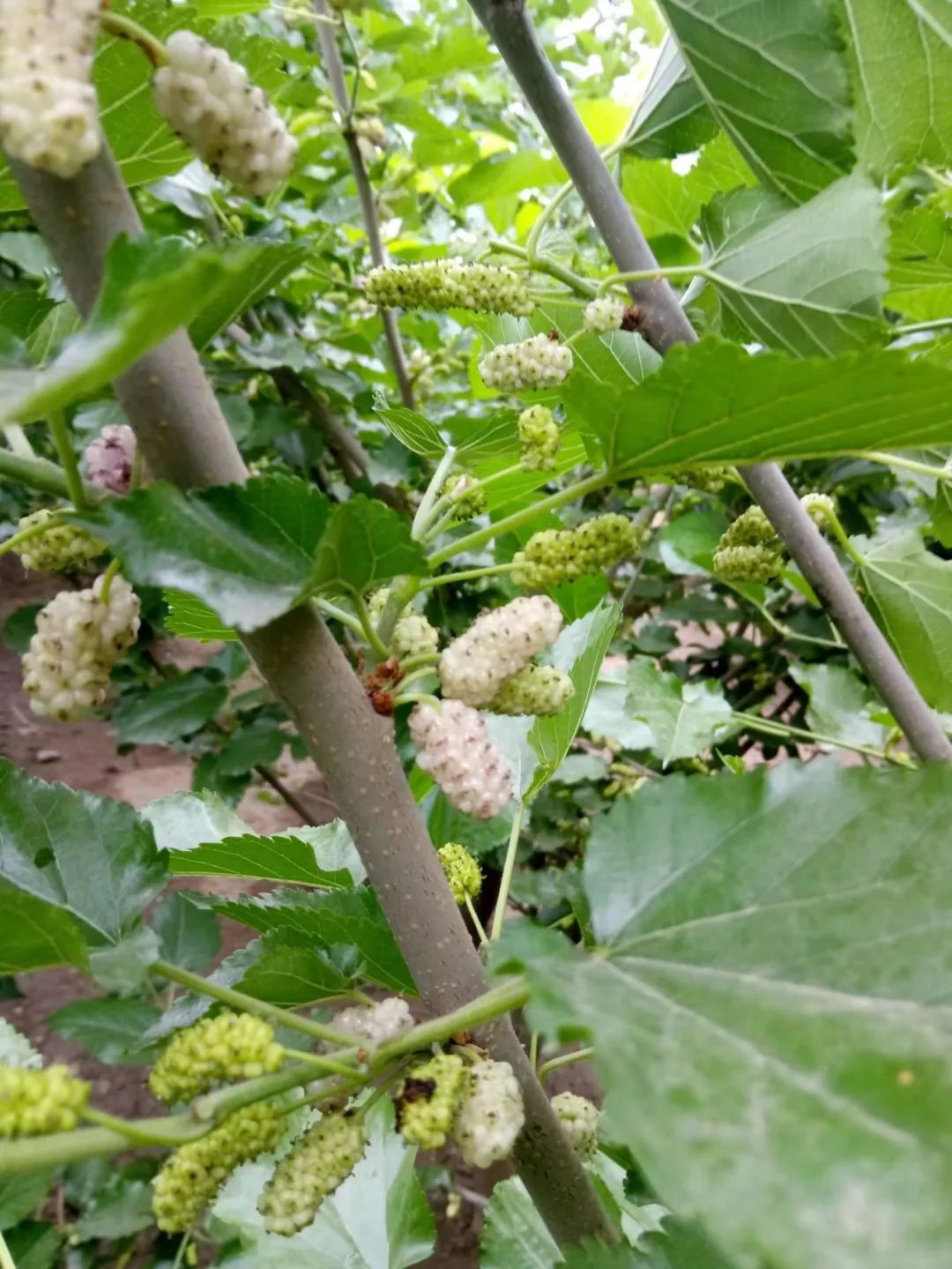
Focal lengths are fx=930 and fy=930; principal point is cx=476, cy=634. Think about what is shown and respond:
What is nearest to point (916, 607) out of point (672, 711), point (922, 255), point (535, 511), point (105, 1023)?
point (922, 255)

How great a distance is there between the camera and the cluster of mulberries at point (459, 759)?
36cm

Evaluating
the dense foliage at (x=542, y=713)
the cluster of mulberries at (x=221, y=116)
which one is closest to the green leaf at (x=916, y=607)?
the dense foliage at (x=542, y=713)

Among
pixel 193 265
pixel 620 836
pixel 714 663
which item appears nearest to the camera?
pixel 193 265

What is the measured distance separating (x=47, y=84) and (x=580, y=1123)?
20.7 inches

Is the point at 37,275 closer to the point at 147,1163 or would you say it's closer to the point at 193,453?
the point at 193,453

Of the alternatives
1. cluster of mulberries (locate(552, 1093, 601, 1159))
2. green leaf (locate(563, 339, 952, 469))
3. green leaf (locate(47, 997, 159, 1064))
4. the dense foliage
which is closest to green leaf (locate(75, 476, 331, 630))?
the dense foliage

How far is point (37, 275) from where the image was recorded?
108cm

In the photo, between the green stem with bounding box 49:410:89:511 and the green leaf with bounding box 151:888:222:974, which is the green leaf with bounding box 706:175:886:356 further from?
the green leaf with bounding box 151:888:222:974

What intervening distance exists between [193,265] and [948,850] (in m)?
0.28

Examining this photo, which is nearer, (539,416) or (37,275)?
(539,416)

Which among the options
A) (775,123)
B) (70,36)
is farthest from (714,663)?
(70,36)

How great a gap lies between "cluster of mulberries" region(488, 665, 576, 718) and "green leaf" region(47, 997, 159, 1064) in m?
0.68

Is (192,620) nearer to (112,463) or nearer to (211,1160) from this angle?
(112,463)

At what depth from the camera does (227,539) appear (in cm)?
29
